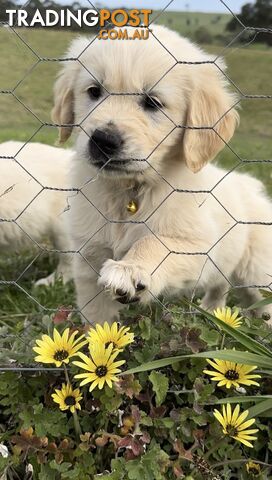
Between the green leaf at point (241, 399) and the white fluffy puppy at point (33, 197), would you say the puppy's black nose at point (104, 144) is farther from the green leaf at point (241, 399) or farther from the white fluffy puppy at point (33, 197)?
the white fluffy puppy at point (33, 197)

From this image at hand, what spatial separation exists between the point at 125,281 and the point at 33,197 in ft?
4.03

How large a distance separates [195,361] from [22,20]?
1.10 m

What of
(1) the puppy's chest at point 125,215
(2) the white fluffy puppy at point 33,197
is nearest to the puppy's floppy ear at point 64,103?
(1) the puppy's chest at point 125,215

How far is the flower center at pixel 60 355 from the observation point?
1383 millimetres

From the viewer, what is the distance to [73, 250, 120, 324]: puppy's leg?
78.7 inches

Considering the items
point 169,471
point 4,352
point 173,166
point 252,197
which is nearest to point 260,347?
point 169,471

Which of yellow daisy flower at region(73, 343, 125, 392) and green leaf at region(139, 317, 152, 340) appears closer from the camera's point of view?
yellow daisy flower at region(73, 343, 125, 392)

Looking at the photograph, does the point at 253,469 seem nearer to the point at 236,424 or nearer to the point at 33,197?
the point at 236,424

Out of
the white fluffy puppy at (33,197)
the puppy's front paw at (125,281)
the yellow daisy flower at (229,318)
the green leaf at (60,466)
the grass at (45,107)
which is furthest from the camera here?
the white fluffy puppy at (33,197)

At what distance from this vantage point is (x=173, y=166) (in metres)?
1.93

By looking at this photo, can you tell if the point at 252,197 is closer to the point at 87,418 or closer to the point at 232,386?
the point at 232,386

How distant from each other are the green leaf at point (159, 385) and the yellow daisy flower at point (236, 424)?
0.11 m

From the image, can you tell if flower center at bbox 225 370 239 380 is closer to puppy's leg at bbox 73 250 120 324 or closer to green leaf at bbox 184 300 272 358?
green leaf at bbox 184 300 272 358

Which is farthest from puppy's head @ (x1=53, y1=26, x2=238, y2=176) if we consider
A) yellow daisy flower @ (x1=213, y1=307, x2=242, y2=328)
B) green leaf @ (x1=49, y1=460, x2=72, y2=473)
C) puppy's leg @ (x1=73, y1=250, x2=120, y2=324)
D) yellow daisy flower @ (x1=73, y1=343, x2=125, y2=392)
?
green leaf @ (x1=49, y1=460, x2=72, y2=473)
